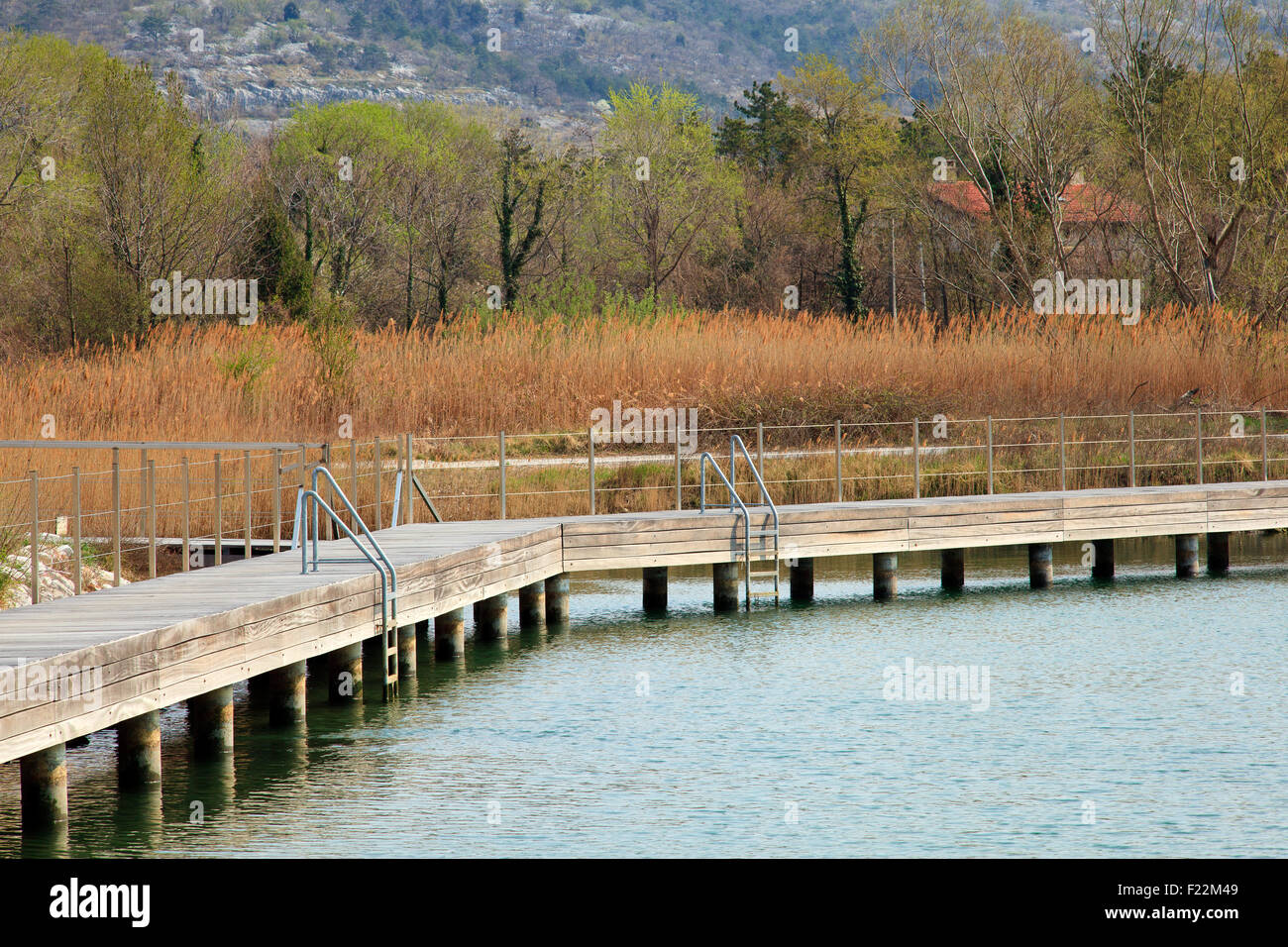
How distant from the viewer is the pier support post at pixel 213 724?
1048 cm

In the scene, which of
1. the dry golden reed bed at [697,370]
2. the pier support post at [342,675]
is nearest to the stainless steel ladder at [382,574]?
the pier support post at [342,675]

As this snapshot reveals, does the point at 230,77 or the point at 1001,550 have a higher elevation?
the point at 230,77

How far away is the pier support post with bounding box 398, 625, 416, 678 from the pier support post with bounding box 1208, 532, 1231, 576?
33.8ft

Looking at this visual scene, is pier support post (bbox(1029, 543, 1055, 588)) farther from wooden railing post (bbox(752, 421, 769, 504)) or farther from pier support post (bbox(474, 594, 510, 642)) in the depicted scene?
pier support post (bbox(474, 594, 510, 642))

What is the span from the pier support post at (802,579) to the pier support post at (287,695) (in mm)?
7316

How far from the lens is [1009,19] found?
101 ft

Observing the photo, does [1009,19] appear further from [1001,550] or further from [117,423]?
[117,423]

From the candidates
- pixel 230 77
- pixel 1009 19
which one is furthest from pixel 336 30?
pixel 1009 19

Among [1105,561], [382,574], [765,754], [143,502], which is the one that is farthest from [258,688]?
[1105,561]

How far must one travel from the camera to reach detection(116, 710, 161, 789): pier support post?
31.5 feet

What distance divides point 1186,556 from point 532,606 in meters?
7.99


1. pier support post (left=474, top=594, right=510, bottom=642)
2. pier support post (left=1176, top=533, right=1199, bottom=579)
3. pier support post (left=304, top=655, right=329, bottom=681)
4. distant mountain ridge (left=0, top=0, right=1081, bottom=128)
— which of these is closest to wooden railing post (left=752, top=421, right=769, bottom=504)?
pier support post (left=474, top=594, right=510, bottom=642)

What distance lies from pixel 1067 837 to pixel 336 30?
486ft

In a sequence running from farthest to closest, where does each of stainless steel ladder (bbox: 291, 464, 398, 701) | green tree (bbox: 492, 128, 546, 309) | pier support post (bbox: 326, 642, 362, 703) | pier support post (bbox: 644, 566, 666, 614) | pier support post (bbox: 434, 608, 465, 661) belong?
green tree (bbox: 492, 128, 546, 309), pier support post (bbox: 644, 566, 666, 614), pier support post (bbox: 434, 608, 465, 661), pier support post (bbox: 326, 642, 362, 703), stainless steel ladder (bbox: 291, 464, 398, 701)
